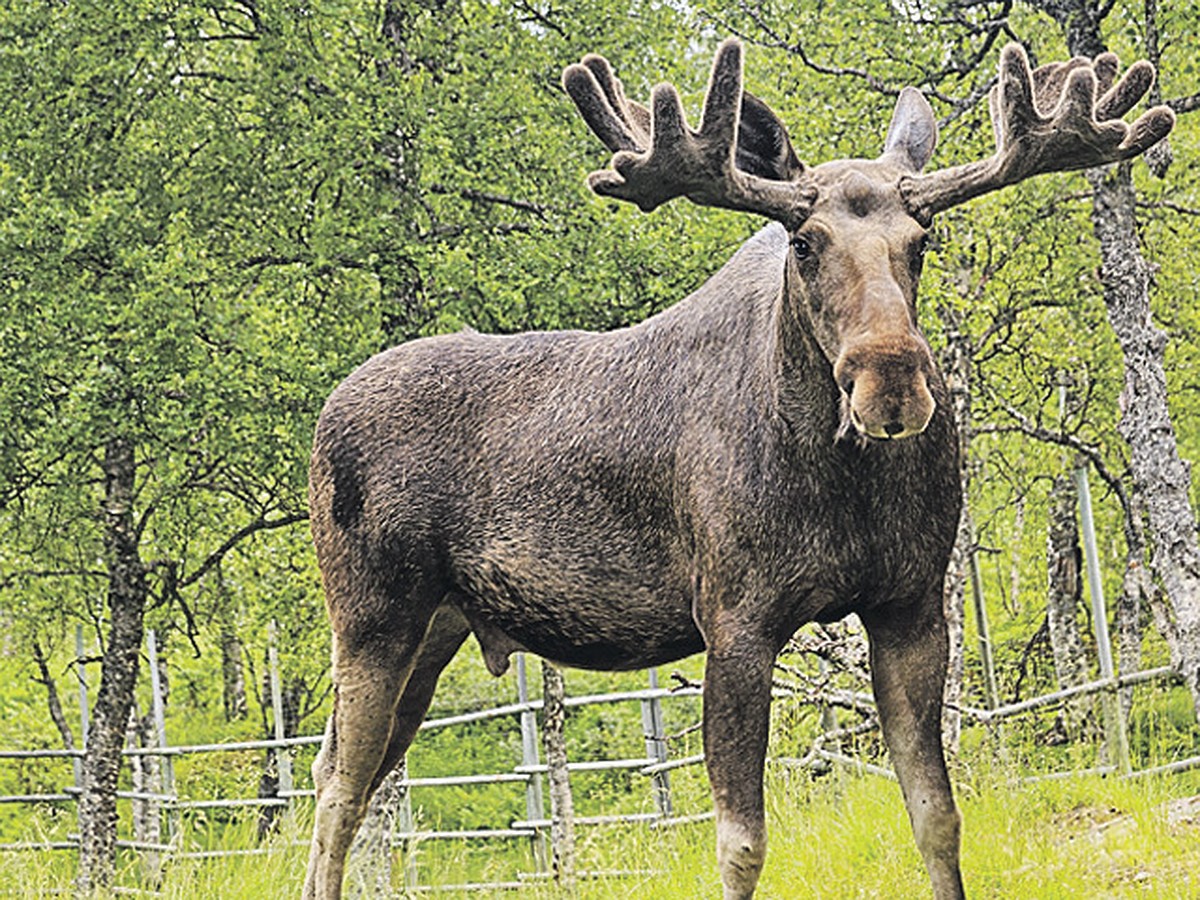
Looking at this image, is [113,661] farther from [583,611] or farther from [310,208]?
[583,611]

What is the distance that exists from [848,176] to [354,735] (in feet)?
7.97

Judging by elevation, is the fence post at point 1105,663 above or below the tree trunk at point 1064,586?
below

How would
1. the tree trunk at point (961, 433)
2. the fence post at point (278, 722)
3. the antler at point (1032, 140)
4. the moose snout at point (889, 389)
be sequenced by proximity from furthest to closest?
the fence post at point (278, 722) → the tree trunk at point (961, 433) → the antler at point (1032, 140) → the moose snout at point (889, 389)

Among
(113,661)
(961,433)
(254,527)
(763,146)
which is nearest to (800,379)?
(763,146)

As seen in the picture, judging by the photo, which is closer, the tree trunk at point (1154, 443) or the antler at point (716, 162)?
the antler at point (716, 162)

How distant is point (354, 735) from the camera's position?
5039mm

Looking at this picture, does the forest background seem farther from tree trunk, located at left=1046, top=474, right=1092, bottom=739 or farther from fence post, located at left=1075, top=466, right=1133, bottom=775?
tree trunk, located at left=1046, top=474, right=1092, bottom=739

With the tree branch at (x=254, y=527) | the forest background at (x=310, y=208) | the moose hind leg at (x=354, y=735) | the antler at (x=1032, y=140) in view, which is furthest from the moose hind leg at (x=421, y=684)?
the tree branch at (x=254, y=527)

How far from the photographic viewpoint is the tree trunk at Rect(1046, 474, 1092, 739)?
671 inches

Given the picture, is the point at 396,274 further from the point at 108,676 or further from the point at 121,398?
the point at 108,676

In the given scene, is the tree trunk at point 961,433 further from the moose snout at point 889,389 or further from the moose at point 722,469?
the moose snout at point 889,389

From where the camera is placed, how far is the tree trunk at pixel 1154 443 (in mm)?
8156

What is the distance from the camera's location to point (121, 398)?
38.4 ft

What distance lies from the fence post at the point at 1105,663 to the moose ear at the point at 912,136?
199 inches
